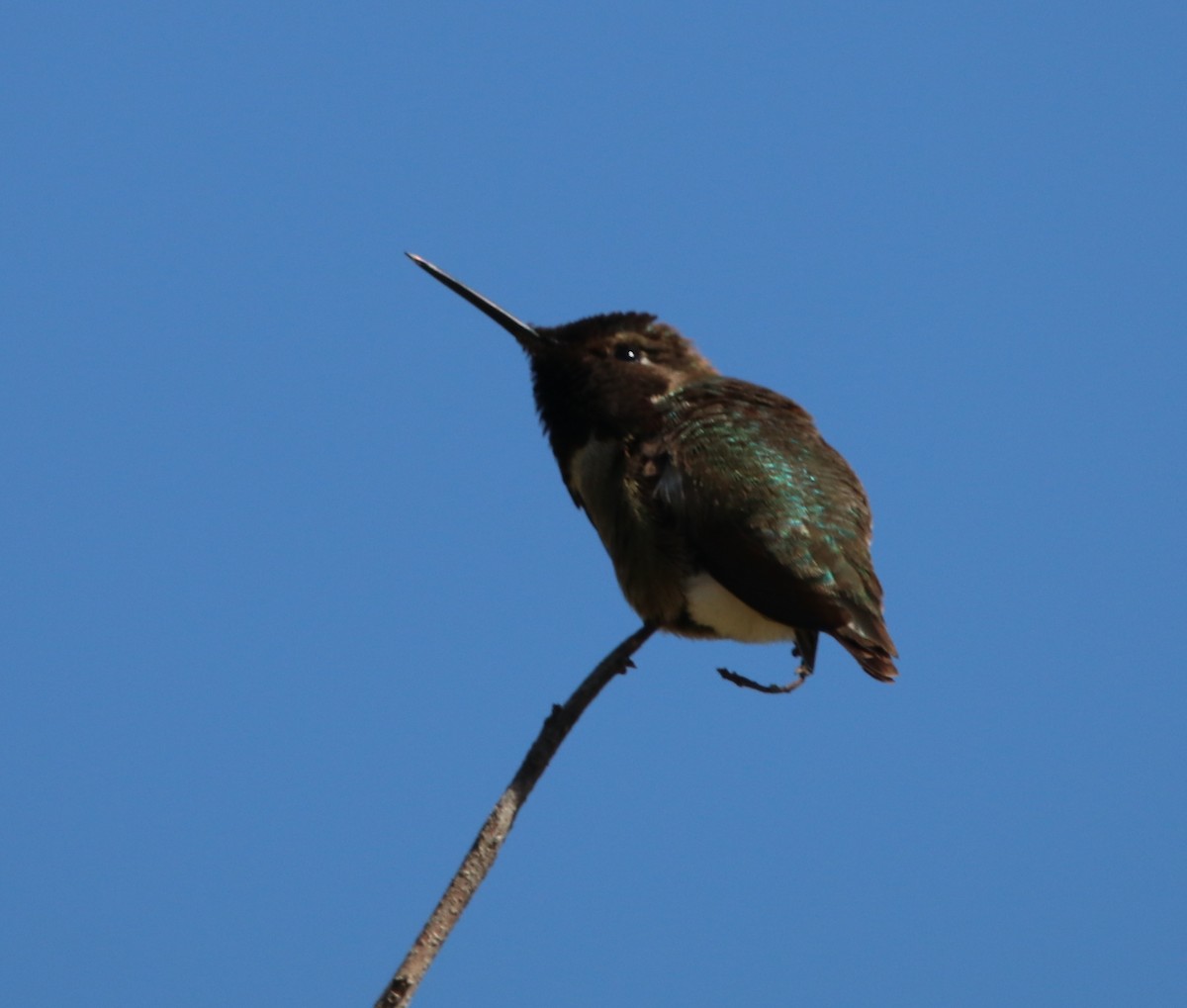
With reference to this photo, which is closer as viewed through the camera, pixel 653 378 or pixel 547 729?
pixel 547 729

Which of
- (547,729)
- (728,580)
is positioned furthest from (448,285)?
(547,729)

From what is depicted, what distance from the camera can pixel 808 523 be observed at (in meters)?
5.26

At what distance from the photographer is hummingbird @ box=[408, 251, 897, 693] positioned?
16.7 feet

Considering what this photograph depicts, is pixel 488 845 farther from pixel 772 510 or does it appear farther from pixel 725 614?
pixel 725 614

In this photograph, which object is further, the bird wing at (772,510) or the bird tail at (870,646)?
the bird wing at (772,510)

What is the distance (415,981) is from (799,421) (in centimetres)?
345

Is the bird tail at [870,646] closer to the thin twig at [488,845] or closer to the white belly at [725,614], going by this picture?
the white belly at [725,614]

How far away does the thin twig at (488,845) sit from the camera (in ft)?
9.65

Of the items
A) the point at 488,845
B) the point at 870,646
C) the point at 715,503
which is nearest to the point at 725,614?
the point at 715,503

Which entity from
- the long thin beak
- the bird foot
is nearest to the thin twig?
the bird foot

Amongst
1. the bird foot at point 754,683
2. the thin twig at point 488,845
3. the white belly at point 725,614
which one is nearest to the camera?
the thin twig at point 488,845

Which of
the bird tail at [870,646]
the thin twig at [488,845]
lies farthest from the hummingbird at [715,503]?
the thin twig at [488,845]

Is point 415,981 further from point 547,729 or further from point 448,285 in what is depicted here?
point 448,285

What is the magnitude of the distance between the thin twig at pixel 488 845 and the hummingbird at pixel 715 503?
0.67 metres
